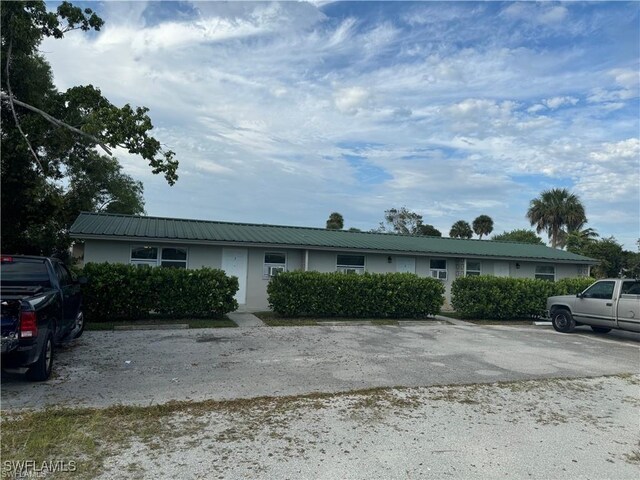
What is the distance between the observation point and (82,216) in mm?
17688

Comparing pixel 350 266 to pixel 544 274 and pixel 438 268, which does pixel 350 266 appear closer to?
pixel 438 268

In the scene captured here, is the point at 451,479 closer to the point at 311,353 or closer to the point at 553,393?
the point at 553,393

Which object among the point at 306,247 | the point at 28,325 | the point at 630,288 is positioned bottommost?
the point at 28,325

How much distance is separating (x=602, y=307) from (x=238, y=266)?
12.1 m

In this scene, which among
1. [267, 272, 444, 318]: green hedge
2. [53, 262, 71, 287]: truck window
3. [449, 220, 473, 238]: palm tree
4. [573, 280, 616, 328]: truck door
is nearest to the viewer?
[53, 262, 71, 287]: truck window

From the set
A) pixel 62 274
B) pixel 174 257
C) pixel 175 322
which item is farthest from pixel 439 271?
pixel 62 274

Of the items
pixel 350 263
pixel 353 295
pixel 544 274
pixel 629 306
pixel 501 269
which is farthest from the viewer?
pixel 544 274

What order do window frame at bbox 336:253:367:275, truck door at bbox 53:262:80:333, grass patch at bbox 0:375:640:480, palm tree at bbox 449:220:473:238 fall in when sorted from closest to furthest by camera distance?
grass patch at bbox 0:375:640:480
truck door at bbox 53:262:80:333
window frame at bbox 336:253:367:275
palm tree at bbox 449:220:473:238

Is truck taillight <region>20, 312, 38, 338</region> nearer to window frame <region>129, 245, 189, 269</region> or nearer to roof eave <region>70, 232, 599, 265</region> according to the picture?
roof eave <region>70, 232, 599, 265</region>

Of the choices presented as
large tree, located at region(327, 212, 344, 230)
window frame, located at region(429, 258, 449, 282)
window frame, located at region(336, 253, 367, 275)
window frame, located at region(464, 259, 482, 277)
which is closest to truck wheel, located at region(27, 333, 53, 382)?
window frame, located at region(336, 253, 367, 275)

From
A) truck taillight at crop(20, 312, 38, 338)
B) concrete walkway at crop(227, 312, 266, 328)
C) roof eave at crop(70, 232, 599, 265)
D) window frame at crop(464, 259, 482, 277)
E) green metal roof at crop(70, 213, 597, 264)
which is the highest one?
green metal roof at crop(70, 213, 597, 264)

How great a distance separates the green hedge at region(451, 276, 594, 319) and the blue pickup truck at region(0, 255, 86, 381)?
12.6 m

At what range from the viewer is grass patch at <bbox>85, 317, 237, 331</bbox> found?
11729 mm

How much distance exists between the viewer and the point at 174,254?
55.2 feet
